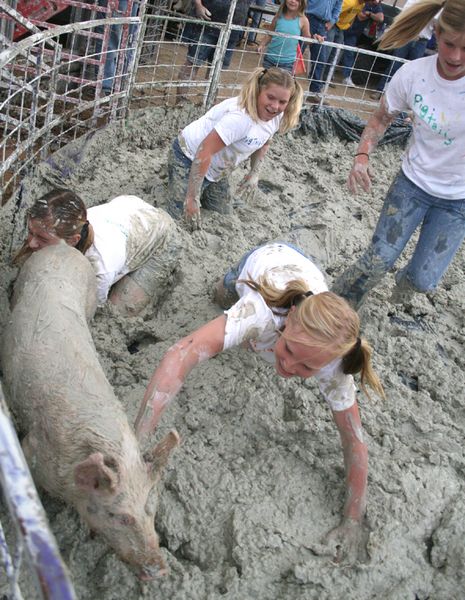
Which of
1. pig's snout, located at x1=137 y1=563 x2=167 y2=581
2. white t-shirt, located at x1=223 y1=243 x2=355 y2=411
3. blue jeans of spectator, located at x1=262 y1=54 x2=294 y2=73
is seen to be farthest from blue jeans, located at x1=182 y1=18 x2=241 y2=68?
pig's snout, located at x1=137 y1=563 x2=167 y2=581

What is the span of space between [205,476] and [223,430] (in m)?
0.31

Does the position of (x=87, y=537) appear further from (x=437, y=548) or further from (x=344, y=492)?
(x=437, y=548)

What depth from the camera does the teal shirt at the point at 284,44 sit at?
261 inches

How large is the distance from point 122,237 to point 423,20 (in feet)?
6.54

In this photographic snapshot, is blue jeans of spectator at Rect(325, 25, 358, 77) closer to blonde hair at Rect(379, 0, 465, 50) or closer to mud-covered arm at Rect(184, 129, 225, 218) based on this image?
mud-covered arm at Rect(184, 129, 225, 218)

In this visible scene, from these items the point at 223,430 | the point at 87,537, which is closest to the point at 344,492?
the point at 223,430

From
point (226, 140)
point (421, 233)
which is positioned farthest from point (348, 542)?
point (226, 140)

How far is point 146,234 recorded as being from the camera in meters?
3.78

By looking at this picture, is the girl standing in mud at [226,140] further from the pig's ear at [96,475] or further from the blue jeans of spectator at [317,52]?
the blue jeans of spectator at [317,52]

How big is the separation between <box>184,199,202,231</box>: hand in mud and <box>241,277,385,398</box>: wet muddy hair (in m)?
1.84

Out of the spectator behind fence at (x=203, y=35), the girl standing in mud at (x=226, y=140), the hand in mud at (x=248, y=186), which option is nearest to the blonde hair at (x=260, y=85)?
the girl standing in mud at (x=226, y=140)

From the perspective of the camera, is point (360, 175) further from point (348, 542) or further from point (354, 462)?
A: point (348, 542)

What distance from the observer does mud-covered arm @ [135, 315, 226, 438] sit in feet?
7.88

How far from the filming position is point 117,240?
11.6 feet
